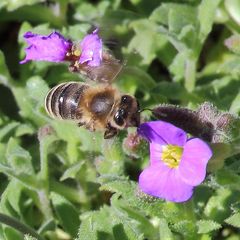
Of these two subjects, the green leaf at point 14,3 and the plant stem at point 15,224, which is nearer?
the plant stem at point 15,224

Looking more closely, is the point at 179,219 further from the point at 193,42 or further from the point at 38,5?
the point at 38,5

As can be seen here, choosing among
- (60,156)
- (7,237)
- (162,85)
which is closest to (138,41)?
(162,85)

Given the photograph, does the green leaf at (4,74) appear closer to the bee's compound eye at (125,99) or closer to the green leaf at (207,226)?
the bee's compound eye at (125,99)

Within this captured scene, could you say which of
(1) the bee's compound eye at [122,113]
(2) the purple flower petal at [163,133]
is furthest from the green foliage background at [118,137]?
(1) the bee's compound eye at [122,113]

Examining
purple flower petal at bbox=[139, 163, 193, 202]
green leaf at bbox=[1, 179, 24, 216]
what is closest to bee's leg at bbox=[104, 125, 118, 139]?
purple flower petal at bbox=[139, 163, 193, 202]

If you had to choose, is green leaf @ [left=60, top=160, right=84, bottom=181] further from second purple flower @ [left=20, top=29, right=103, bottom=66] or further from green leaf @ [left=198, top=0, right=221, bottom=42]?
green leaf @ [left=198, top=0, right=221, bottom=42]
